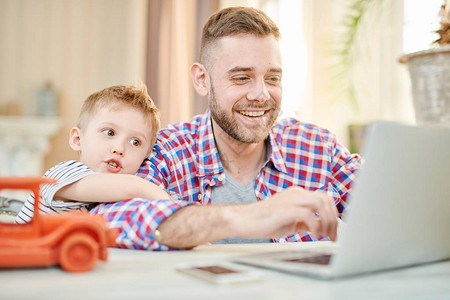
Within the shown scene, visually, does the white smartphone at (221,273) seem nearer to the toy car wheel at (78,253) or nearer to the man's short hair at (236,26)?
the toy car wheel at (78,253)

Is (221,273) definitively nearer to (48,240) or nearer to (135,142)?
(48,240)

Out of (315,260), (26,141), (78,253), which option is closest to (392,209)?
(315,260)

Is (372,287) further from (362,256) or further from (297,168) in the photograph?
(297,168)

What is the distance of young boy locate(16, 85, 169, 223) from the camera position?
3.63 ft

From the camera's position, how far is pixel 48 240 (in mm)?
660

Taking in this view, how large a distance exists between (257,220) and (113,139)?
0.57 metres

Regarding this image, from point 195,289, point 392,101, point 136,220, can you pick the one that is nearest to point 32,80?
point 392,101

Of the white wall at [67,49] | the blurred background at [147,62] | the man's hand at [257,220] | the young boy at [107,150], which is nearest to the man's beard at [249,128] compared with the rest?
the young boy at [107,150]

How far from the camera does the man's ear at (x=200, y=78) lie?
1.78 m

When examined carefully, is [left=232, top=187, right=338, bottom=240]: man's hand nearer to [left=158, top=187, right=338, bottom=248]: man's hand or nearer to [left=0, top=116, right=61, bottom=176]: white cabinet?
[left=158, top=187, right=338, bottom=248]: man's hand

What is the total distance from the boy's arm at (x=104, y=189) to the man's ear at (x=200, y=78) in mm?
734

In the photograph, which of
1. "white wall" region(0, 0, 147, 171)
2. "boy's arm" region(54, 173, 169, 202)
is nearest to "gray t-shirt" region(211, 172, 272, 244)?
"boy's arm" region(54, 173, 169, 202)

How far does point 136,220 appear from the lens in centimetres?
98

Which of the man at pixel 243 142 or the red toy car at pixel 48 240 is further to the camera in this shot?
the man at pixel 243 142
